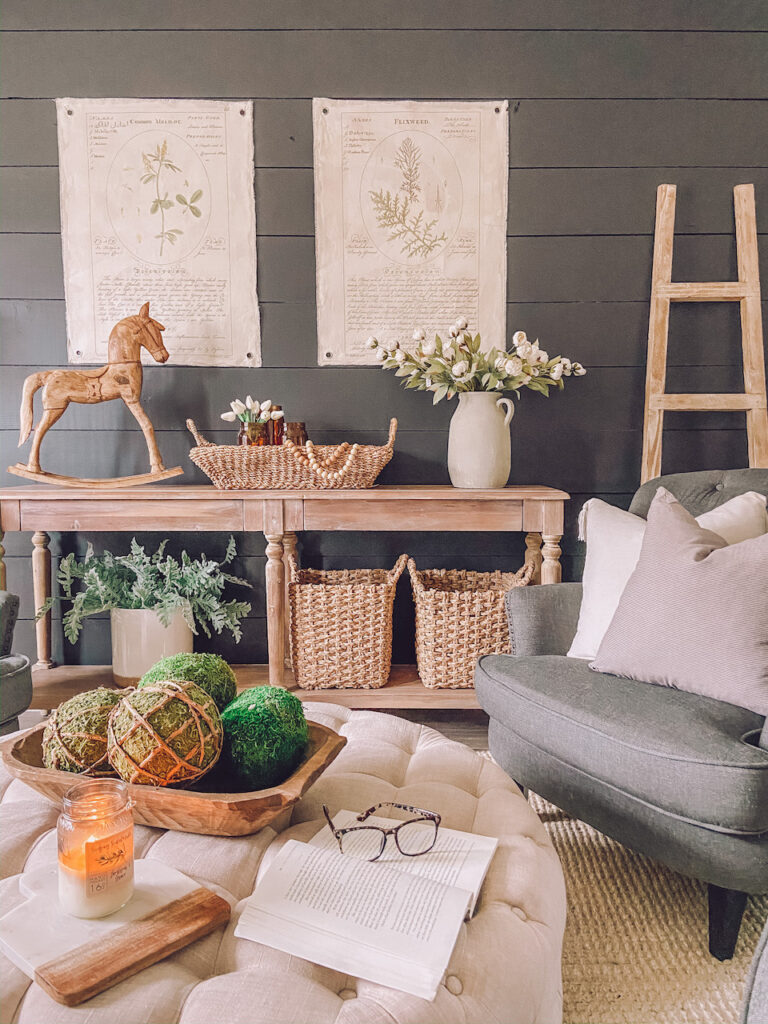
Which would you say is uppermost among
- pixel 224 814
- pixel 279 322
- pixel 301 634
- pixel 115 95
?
pixel 115 95

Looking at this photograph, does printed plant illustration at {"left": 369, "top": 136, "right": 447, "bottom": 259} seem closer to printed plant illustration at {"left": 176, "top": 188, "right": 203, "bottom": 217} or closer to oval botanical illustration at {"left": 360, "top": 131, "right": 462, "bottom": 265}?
oval botanical illustration at {"left": 360, "top": 131, "right": 462, "bottom": 265}

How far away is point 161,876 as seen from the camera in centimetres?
77

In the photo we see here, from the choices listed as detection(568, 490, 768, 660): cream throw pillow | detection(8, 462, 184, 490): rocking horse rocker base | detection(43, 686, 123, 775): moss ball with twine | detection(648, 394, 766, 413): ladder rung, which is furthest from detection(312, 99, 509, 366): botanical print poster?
detection(43, 686, 123, 775): moss ball with twine

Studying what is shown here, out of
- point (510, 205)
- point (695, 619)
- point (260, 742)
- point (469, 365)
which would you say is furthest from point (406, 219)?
point (260, 742)

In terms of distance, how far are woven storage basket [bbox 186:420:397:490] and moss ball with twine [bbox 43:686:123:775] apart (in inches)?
51.5

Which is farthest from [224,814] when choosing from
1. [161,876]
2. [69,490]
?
[69,490]

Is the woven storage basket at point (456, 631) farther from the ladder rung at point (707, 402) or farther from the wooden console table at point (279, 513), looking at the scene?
the ladder rung at point (707, 402)

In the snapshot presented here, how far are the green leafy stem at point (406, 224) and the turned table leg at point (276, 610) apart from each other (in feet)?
3.70

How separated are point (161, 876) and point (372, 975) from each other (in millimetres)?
269

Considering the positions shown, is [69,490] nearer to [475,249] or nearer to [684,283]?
[475,249]

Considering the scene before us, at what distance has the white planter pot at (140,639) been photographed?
2.19m

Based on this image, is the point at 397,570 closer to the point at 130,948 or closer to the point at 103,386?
the point at 103,386

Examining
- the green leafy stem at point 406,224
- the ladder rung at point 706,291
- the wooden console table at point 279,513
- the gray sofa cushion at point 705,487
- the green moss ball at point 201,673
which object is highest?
the green leafy stem at point 406,224

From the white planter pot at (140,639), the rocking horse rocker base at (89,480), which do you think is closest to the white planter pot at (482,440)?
the rocking horse rocker base at (89,480)
